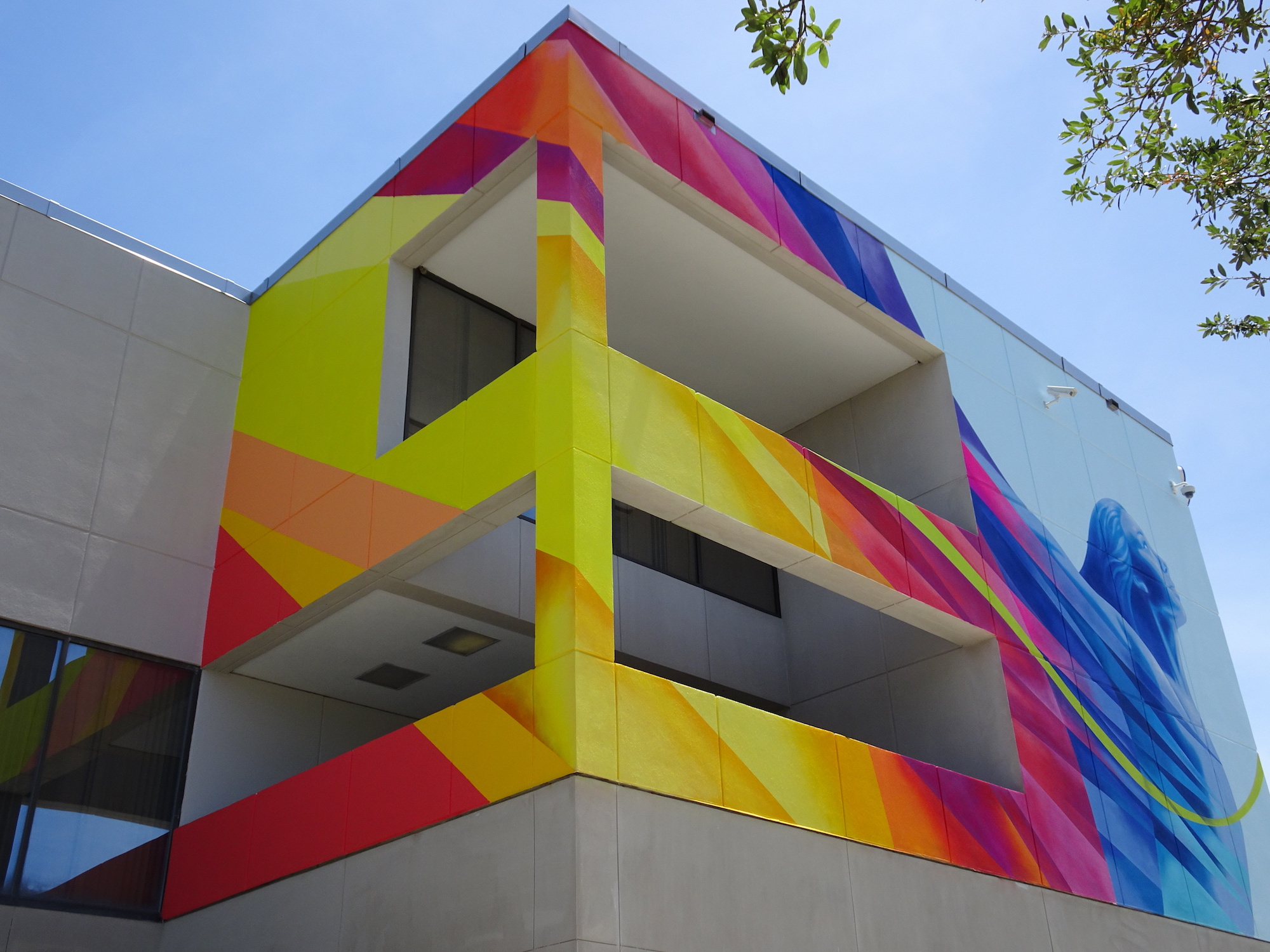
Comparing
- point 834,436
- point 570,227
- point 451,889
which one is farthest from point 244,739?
point 834,436

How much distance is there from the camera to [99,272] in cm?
1486

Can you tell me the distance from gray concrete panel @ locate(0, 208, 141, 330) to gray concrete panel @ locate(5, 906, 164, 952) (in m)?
6.78

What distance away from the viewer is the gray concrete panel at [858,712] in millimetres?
15156

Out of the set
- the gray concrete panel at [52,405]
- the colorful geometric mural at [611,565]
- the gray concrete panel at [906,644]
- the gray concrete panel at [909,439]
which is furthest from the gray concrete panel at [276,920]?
the gray concrete panel at [909,439]

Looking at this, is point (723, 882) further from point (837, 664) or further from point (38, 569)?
point (38, 569)

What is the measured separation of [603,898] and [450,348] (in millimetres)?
7658

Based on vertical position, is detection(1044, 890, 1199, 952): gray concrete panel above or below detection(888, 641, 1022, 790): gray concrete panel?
below

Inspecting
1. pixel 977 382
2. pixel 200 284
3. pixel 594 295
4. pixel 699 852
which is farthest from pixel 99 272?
pixel 977 382

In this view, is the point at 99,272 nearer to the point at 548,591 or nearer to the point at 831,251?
the point at 548,591

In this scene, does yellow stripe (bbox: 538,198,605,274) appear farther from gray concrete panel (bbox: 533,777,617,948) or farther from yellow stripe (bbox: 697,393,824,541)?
gray concrete panel (bbox: 533,777,617,948)

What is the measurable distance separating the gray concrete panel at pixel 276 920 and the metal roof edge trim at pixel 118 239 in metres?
7.97

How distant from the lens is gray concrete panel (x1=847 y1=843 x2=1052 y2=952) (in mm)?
11086

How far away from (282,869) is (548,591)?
13.3ft

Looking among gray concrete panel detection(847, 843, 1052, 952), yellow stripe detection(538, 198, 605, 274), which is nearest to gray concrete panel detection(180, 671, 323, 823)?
yellow stripe detection(538, 198, 605, 274)
